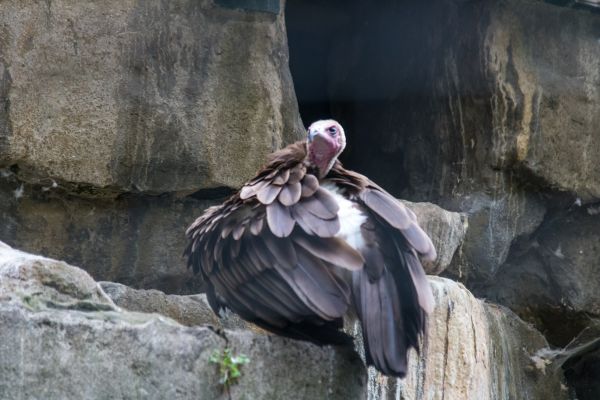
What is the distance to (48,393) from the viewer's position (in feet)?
9.02

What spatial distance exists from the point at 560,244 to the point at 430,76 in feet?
3.60

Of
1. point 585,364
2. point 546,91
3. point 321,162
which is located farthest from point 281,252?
point 585,364

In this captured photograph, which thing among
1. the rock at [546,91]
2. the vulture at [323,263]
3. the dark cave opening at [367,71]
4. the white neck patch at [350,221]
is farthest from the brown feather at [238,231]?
the dark cave opening at [367,71]

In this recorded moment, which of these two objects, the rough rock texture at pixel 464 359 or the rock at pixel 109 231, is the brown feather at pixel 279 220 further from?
the rock at pixel 109 231

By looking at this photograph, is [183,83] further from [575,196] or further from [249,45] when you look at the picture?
[575,196]

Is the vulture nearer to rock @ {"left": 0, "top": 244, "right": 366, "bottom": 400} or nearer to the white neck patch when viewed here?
the white neck patch

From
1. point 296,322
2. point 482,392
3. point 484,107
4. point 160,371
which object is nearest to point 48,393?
point 160,371

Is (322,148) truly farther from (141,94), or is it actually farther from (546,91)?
(546,91)

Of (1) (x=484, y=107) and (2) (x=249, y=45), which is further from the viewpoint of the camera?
(1) (x=484, y=107)

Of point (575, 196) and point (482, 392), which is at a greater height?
point (575, 196)

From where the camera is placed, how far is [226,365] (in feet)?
9.32

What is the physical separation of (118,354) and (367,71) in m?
3.90

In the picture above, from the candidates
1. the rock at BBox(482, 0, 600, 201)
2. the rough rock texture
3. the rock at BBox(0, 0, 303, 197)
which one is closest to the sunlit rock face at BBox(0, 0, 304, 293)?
the rock at BBox(0, 0, 303, 197)

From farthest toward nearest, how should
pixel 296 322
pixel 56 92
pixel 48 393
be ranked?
pixel 56 92, pixel 296 322, pixel 48 393
